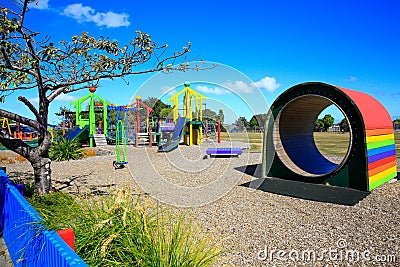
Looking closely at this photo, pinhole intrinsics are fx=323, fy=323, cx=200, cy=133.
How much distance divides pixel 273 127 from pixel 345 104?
1581 millimetres

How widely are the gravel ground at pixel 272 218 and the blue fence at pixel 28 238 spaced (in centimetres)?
98

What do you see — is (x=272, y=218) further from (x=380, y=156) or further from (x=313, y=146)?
(x=313, y=146)

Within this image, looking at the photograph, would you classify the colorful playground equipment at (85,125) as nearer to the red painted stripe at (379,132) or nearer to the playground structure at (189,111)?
the playground structure at (189,111)

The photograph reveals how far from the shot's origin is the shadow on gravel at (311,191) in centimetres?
561

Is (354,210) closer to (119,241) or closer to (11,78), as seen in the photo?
(119,241)

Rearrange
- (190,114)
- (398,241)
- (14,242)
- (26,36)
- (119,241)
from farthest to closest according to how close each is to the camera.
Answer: (190,114), (26,36), (398,241), (14,242), (119,241)

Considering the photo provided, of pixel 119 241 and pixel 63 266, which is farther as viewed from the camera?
pixel 119 241

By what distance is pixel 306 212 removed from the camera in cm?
514

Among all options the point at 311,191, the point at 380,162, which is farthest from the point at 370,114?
the point at 311,191

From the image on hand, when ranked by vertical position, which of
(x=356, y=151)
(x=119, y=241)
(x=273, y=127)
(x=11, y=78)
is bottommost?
(x=119, y=241)

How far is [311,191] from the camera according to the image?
6.05 metres

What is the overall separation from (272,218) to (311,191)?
5.20ft

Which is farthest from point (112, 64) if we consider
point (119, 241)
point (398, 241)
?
point (398, 241)

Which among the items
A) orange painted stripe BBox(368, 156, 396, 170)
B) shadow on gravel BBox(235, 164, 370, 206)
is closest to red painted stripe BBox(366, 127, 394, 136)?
orange painted stripe BBox(368, 156, 396, 170)
